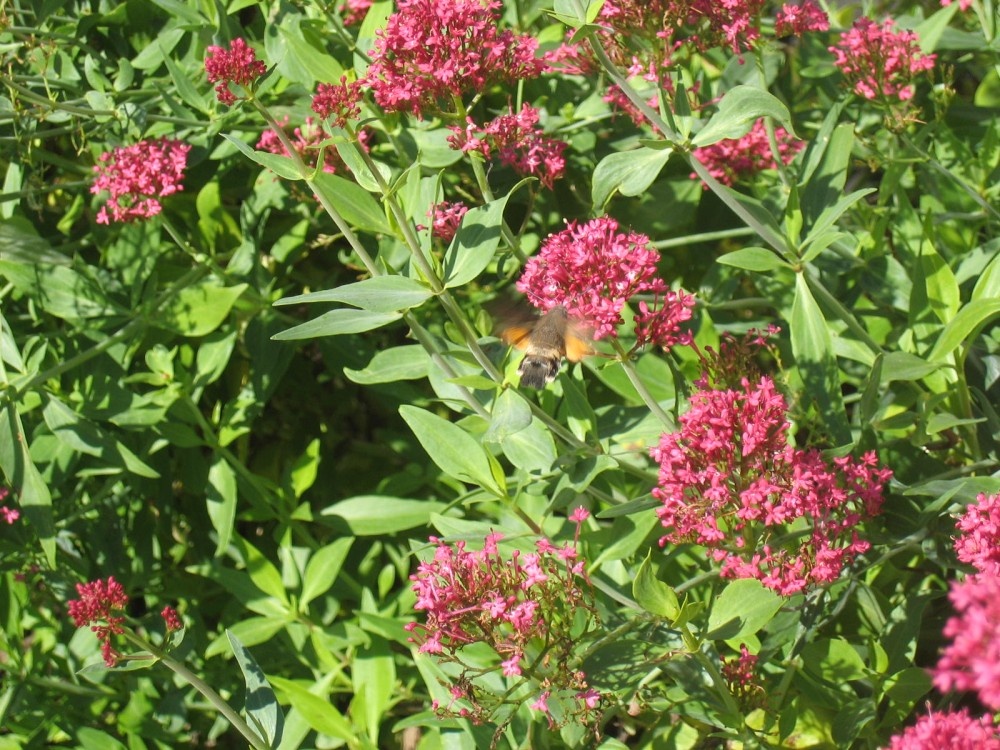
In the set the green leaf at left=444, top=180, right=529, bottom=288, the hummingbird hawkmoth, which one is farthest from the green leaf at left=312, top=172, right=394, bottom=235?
the hummingbird hawkmoth

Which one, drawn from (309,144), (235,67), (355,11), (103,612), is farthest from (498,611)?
(355,11)

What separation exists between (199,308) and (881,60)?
191 cm

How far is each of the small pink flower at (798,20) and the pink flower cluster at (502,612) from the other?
1.27 meters

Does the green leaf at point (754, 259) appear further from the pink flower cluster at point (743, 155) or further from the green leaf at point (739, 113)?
the pink flower cluster at point (743, 155)

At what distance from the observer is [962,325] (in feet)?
7.38

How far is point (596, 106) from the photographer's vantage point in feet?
10.1

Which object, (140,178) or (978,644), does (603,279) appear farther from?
(140,178)

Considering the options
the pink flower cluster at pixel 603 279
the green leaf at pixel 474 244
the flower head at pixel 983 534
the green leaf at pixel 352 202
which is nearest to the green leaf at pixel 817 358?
the pink flower cluster at pixel 603 279

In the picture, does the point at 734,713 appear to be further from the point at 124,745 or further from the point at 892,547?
the point at 124,745

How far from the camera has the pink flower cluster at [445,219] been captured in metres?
2.50

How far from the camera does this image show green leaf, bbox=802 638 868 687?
237cm

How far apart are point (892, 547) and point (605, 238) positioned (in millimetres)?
1003

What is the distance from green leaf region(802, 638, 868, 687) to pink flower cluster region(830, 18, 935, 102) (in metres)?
1.31

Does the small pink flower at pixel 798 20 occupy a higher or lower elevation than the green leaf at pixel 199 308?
higher
